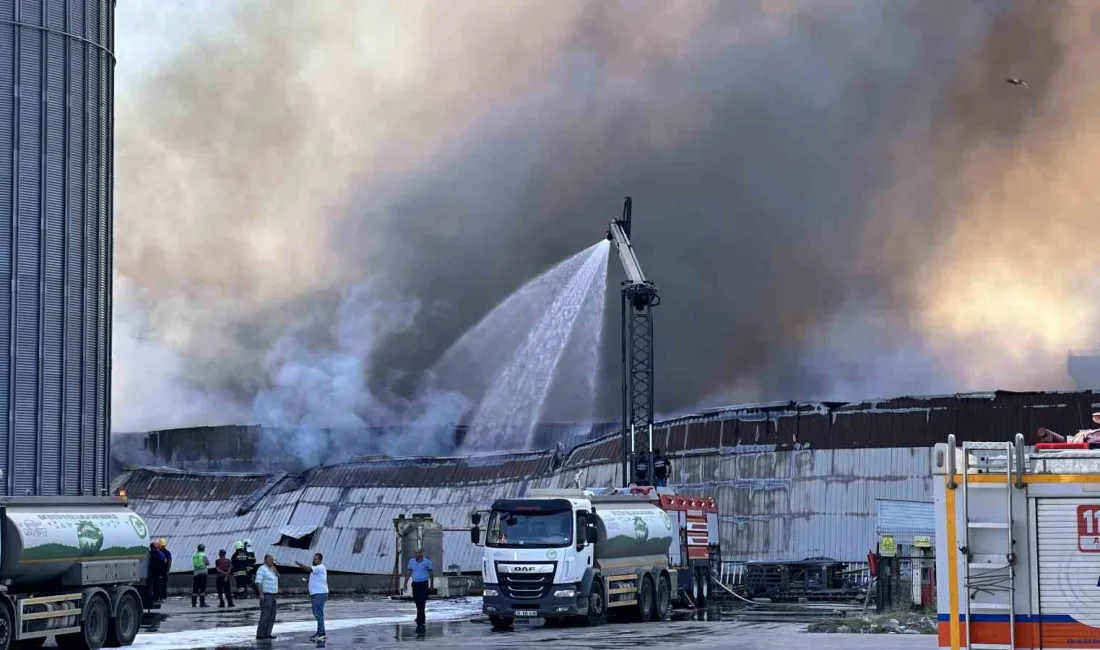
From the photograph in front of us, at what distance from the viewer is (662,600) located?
3734 centimetres

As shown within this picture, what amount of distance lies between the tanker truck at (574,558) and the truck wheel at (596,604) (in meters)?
0.02

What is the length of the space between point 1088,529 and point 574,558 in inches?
739

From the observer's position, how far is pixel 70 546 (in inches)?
1024

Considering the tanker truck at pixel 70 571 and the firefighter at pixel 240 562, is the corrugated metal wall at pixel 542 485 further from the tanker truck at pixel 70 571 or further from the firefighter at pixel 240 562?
the tanker truck at pixel 70 571

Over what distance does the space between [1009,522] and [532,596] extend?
18828 millimetres

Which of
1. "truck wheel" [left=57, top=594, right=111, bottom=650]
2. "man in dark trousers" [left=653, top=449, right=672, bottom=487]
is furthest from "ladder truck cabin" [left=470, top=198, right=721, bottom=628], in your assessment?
"man in dark trousers" [left=653, top=449, right=672, bottom=487]

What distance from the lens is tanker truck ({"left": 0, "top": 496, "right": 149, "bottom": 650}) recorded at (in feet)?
81.1

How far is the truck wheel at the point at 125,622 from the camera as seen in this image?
90.9 feet

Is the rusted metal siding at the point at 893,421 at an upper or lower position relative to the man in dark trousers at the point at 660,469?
upper

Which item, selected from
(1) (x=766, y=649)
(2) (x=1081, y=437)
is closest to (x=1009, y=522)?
(2) (x=1081, y=437)

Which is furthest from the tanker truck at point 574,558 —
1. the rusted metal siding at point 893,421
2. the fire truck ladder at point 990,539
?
the rusted metal siding at point 893,421

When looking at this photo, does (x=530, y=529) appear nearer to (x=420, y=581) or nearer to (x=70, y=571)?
(x=420, y=581)

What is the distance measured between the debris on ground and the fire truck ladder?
15045 millimetres

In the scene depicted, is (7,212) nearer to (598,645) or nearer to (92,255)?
(92,255)
